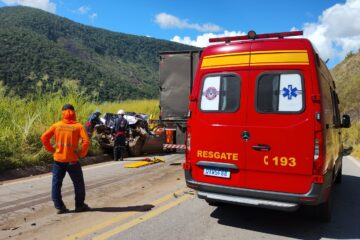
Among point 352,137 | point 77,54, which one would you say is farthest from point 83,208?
point 77,54

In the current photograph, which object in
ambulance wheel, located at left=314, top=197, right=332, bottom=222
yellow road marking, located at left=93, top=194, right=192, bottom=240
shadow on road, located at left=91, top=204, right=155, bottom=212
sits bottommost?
shadow on road, located at left=91, top=204, right=155, bottom=212

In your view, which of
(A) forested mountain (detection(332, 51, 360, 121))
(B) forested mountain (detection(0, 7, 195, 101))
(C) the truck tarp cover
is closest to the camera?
(C) the truck tarp cover

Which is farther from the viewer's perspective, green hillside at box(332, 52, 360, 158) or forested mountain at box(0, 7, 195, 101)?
forested mountain at box(0, 7, 195, 101)

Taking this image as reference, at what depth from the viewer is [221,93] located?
19.6 ft

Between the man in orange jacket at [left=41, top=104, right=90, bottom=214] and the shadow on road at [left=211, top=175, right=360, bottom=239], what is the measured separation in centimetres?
215

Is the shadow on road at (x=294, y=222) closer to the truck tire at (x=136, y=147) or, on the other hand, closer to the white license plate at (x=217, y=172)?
the white license plate at (x=217, y=172)

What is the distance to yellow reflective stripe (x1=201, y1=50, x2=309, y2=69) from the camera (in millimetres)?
5457

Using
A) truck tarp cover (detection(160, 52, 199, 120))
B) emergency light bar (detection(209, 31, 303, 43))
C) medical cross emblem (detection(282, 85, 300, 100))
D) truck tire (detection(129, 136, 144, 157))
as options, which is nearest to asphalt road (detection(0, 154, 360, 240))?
medical cross emblem (detection(282, 85, 300, 100))

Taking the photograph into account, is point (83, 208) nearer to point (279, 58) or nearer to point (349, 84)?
point (279, 58)

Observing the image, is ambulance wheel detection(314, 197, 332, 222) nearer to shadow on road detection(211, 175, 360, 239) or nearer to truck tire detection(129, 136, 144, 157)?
shadow on road detection(211, 175, 360, 239)

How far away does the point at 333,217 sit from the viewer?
21.5ft

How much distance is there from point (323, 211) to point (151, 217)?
247 centimetres

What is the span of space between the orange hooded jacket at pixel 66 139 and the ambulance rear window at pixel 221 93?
6.49 ft

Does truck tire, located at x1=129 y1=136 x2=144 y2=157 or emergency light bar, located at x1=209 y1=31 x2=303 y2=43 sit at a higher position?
emergency light bar, located at x1=209 y1=31 x2=303 y2=43
